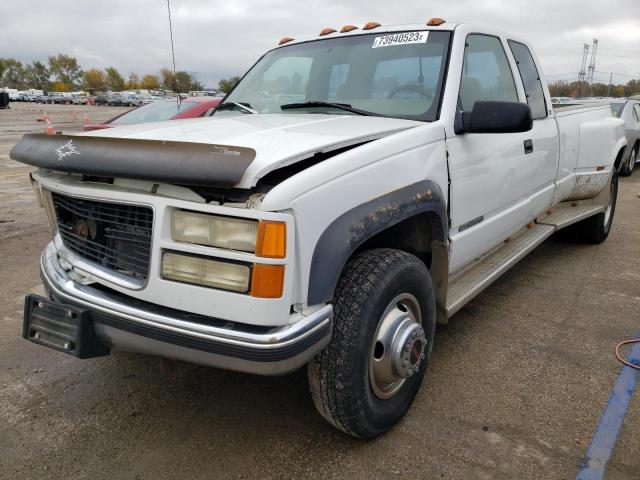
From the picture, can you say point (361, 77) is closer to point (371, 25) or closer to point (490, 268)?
point (371, 25)

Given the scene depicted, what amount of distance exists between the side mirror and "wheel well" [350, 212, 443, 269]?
0.54 m

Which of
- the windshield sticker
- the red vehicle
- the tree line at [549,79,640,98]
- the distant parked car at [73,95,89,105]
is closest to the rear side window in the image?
the windshield sticker

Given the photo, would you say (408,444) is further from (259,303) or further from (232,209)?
(232,209)

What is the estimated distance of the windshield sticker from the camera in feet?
10.4

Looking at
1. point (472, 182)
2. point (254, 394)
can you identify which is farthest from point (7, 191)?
point (472, 182)

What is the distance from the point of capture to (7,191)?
8773mm

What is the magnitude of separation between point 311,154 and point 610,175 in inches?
175

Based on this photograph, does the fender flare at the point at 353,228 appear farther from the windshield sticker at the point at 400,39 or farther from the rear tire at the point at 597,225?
the rear tire at the point at 597,225

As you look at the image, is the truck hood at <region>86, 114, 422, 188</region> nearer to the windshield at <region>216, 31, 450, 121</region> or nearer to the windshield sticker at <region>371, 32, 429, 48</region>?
A: the windshield at <region>216, 31, 450, 121</region>

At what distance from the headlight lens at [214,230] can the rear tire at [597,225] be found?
15.8 feet

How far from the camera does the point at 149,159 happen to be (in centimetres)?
194

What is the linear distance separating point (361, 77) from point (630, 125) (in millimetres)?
10063

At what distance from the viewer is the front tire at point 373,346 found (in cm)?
213

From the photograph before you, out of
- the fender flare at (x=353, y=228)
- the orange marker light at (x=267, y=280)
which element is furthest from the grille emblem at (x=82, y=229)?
the fender flare at (x=353, y=228)
